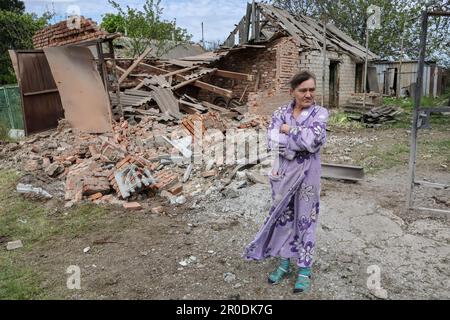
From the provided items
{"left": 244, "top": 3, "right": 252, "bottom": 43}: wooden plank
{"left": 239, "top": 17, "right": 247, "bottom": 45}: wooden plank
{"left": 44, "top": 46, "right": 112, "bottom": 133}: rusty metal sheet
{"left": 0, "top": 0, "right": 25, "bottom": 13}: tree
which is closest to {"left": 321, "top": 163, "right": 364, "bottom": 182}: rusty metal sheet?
{"left": 44, "top": 46, "right": 112, "bottom": 133}: rusty metal sheet

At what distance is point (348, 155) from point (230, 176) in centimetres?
321

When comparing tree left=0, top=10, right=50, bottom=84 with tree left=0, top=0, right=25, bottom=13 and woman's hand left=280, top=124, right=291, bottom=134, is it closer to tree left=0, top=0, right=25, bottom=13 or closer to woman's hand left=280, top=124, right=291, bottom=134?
tree left=0, top=0, right=25, bottom=13

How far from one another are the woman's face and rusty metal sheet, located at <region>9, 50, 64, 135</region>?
8.29 m

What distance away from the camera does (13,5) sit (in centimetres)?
2566

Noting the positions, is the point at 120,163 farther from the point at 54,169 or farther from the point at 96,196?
the point at 54,169

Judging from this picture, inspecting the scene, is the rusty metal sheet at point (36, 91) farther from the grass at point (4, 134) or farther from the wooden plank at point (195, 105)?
the wooden plank at point (195, 105)

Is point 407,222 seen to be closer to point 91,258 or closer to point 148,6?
point 91,258

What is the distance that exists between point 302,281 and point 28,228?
3296 mm

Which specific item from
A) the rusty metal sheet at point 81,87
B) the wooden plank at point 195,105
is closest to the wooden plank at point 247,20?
the wooden plank at point 195,105

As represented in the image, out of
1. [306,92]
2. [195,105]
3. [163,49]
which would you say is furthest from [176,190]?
[163,49]

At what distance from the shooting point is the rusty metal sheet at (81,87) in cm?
866

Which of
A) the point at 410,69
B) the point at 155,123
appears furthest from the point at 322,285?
the point at 410,69

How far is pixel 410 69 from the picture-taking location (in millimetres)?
20203
